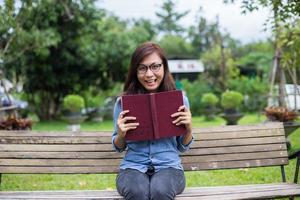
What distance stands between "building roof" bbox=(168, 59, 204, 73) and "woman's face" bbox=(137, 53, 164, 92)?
30325 millimetres

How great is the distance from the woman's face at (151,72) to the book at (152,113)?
0.25 meters

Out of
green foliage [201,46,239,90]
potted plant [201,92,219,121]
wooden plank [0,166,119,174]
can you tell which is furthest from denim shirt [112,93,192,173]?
green foliage [201,46,239,90]

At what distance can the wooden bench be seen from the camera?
421cm

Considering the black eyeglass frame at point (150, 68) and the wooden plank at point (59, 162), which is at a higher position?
the black eyeglass frame at point (150, 68)

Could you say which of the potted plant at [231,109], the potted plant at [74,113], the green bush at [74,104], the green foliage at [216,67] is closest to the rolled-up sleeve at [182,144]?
the potted plant at [231,109]

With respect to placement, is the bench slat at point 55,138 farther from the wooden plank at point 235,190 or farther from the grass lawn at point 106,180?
the grass lawn at point 106,180

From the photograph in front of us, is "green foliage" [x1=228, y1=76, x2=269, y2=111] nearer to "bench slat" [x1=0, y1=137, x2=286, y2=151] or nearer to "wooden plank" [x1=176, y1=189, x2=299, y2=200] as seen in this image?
"bench slat" [x1=0, y1=137, x2=286, y2=151]

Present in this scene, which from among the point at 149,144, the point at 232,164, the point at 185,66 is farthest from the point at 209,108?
the point at 149,144

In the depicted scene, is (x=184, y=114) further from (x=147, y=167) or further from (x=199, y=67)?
(x=199, y=67)

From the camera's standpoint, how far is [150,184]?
11.2 feet

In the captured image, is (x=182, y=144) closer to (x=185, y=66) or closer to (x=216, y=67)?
(x=216, y=67)

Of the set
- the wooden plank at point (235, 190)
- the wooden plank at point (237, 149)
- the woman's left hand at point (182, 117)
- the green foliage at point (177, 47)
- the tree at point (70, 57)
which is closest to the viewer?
the woman's left hand at point (182, 117)

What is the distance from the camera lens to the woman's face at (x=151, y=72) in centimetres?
363

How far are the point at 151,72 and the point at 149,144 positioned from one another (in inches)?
21.9
